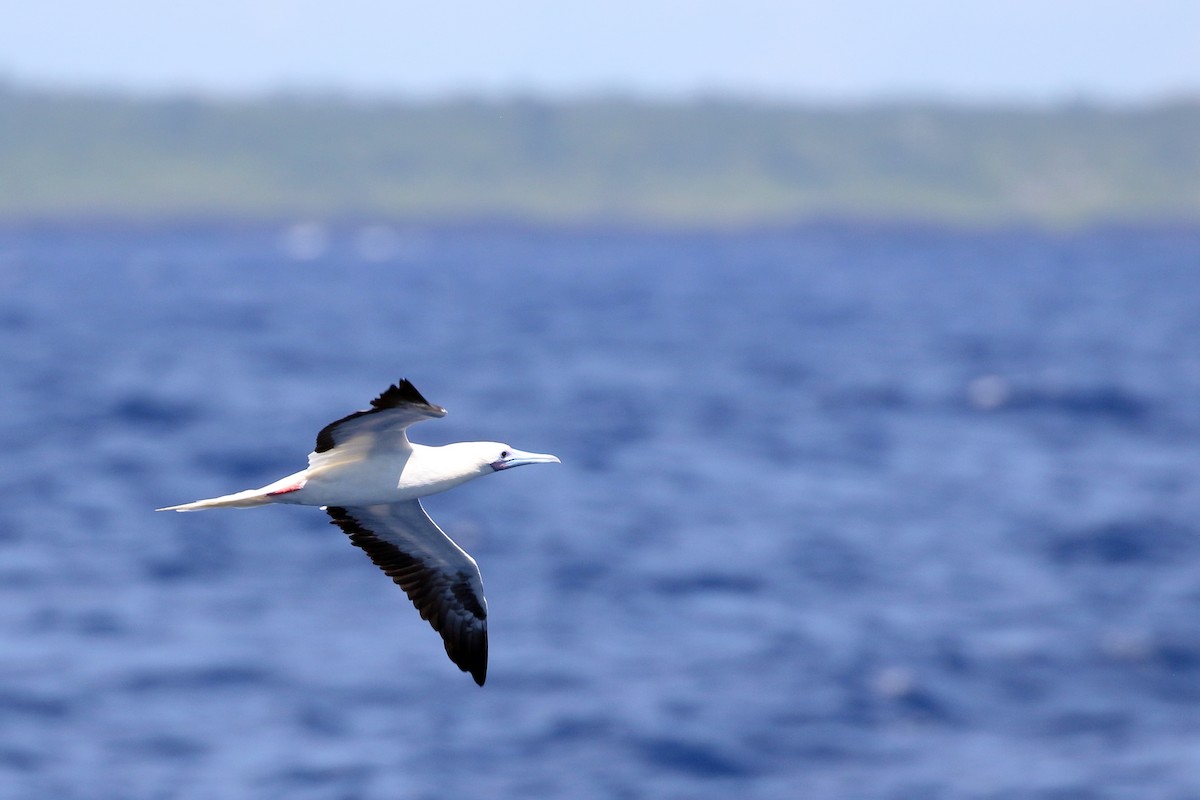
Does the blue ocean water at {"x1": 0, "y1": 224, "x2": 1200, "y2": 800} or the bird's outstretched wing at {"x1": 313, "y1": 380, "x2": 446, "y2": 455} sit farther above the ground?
the blue ocean water at {"x1": 0, "y1": 224, "x2": 1200, "y2": 800}

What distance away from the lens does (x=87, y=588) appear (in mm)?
39875

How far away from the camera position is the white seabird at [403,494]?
12711 millimetres

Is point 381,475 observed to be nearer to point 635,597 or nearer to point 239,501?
point 239,501

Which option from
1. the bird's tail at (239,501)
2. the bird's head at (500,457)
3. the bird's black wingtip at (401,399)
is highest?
the bird's head at (500,457)

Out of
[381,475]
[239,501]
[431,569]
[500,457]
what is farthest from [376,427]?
[431,569]

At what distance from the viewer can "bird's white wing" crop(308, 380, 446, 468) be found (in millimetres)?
11867

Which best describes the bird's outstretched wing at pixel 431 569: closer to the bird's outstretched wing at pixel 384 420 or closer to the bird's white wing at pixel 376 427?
the bird's white wing at pixel 376 427

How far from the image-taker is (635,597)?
4097 centimetres

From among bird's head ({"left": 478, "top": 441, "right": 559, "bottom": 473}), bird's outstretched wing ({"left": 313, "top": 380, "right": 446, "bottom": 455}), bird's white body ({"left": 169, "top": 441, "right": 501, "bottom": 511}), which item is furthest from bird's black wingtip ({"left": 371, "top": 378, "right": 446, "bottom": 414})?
bird's head ({"left": 478, "top": 441, "right": 559, "bottom": 473})

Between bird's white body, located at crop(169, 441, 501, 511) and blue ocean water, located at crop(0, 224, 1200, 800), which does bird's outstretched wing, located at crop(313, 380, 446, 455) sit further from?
blue ocean water, located at crop(0, 224, 1200, 800)

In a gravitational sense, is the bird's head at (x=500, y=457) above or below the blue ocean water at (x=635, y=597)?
below

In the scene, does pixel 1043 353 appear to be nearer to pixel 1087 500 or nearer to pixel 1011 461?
pixel 1011 461

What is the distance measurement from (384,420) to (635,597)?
28.8 meters

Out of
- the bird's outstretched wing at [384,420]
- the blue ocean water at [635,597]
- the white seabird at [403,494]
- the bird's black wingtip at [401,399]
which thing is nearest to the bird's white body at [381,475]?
the white seabird at [403,494]
